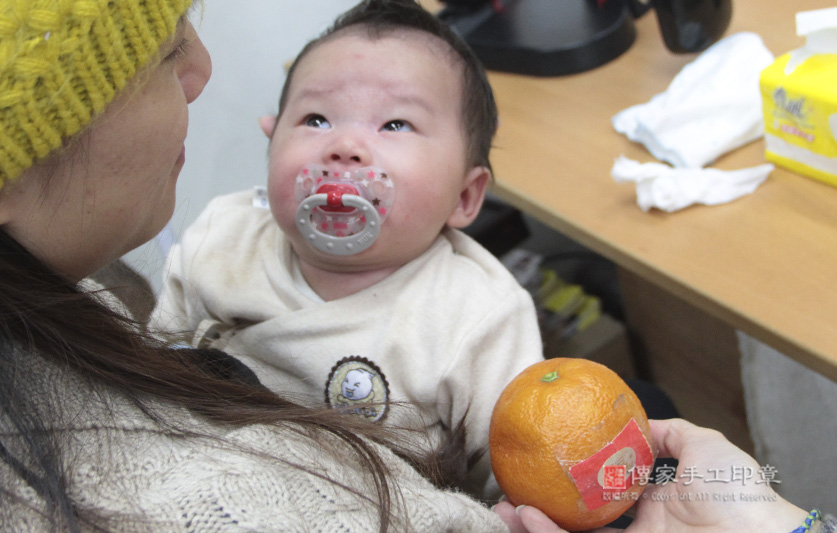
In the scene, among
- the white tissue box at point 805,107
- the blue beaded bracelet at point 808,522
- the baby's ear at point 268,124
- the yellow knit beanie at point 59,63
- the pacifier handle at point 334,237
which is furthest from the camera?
the baby's ear at point 268,124

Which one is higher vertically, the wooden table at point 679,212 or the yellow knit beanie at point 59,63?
the yellow knit beanie at point 59,63

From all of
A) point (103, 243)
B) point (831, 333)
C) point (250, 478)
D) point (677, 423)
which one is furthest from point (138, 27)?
point (831, 333)

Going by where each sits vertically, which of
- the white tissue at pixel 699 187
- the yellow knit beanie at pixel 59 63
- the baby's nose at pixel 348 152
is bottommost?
the white tissue at pixel 699 187

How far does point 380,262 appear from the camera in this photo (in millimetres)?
952

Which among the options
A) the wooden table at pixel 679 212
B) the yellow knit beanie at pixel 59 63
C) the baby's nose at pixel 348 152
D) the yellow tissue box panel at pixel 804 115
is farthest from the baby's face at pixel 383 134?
the yellow tissue box panel at pixel 804 115

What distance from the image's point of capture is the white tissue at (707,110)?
1.10m

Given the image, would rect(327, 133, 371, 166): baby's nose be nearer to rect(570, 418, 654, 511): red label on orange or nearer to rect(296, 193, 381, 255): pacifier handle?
rect(296, 193, 381, 255): pacifier handle

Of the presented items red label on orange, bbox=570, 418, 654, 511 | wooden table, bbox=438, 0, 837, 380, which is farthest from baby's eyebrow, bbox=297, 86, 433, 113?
red label on orange, bbox=570, 418, 654, 511

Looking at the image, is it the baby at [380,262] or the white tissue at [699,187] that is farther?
the white tissue at [699,187]

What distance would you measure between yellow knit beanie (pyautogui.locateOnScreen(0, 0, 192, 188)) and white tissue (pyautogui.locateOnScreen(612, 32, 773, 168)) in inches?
32.5

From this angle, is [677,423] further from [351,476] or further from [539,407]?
[351,476]

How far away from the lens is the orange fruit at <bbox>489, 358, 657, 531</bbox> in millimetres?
680

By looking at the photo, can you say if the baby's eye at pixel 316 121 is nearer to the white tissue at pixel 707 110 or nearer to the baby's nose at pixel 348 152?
the baby's nose at pixel 348 152

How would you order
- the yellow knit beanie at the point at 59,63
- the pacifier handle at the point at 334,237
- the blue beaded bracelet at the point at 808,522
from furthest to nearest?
the pacifier handle at the point at 334,237, the blue beaded bracelet at the point at 808,522, the yellow knit beanie at the point at 59,63
